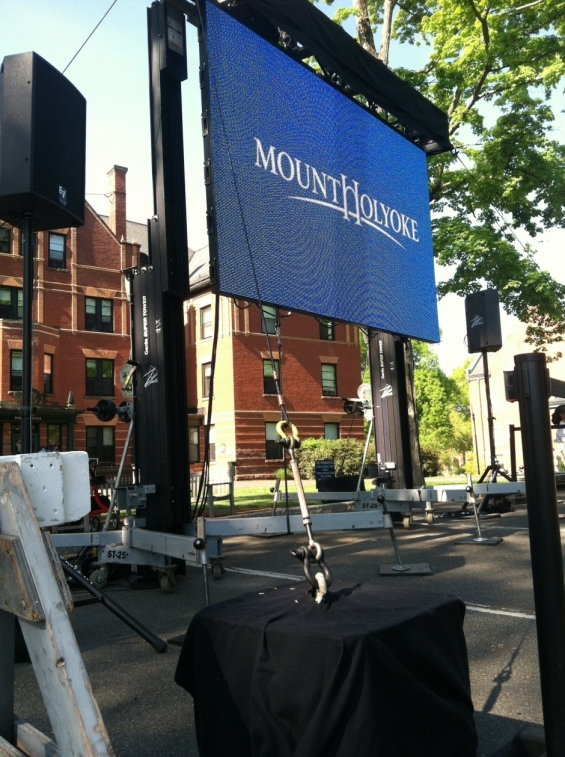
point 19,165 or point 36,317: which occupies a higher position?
point 36,317

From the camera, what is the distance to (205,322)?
112ft

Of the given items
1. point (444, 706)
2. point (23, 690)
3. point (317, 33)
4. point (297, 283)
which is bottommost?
point (23, 690)

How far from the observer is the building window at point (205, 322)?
33781 mm

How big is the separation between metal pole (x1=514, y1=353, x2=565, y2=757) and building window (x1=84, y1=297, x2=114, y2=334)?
107 ft

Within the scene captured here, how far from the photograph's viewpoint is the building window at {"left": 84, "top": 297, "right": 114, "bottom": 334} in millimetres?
33000

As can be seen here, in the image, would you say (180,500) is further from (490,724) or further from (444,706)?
(444,706)

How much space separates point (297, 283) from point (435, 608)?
5.87 m

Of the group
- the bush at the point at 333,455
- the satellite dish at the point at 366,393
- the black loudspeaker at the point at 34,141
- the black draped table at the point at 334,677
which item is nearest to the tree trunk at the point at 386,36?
the satellite dish at the point at 366,393

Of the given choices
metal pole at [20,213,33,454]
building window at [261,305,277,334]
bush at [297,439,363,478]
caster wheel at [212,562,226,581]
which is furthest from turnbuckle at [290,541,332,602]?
bush at [297,439,363,478]

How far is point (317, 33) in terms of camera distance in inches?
332

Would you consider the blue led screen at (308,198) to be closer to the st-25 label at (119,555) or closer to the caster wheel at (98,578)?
the st-25 label at (119,555)

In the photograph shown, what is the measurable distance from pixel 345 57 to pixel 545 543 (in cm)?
858

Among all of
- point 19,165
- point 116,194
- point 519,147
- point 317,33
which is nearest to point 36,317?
point 116,194

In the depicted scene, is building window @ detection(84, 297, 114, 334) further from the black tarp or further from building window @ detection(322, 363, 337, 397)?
the black tarp
